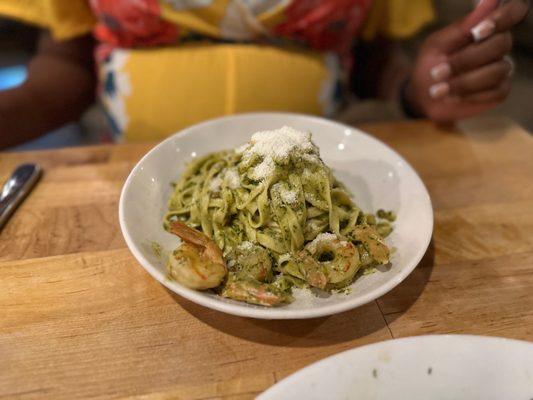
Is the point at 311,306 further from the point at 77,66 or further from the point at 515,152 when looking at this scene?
the point at 77,66

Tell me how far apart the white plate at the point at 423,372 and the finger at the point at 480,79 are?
1003mm

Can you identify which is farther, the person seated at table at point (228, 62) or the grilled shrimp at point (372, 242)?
the person seated at table at point (228, 62)

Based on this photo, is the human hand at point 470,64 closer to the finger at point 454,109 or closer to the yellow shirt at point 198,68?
the finger at point 454,109

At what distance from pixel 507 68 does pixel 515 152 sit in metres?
0.30

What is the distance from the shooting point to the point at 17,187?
1315 mm

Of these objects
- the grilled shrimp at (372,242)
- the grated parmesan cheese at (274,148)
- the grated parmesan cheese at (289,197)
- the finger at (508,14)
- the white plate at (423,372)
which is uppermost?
the finger at (508,14)

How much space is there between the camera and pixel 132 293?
1061 millimetres

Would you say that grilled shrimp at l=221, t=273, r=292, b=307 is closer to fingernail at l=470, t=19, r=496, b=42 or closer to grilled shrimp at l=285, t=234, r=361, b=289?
grilled shrimp at l=285, t=234, r=361, b=289

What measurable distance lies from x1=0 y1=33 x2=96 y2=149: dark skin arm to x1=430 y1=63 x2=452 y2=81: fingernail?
1495 mm

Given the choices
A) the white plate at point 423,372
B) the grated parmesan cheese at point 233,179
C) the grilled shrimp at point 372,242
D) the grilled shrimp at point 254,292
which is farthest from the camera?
the grated parmesan cheese at point 233,179

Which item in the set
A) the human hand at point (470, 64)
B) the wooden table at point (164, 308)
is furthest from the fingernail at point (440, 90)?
the wooden table at point (164, 308)

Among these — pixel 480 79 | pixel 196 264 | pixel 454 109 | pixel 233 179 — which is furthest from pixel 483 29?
pixel 196 264

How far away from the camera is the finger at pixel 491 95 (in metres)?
1.61

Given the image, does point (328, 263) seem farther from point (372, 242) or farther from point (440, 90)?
point (440, 90)
